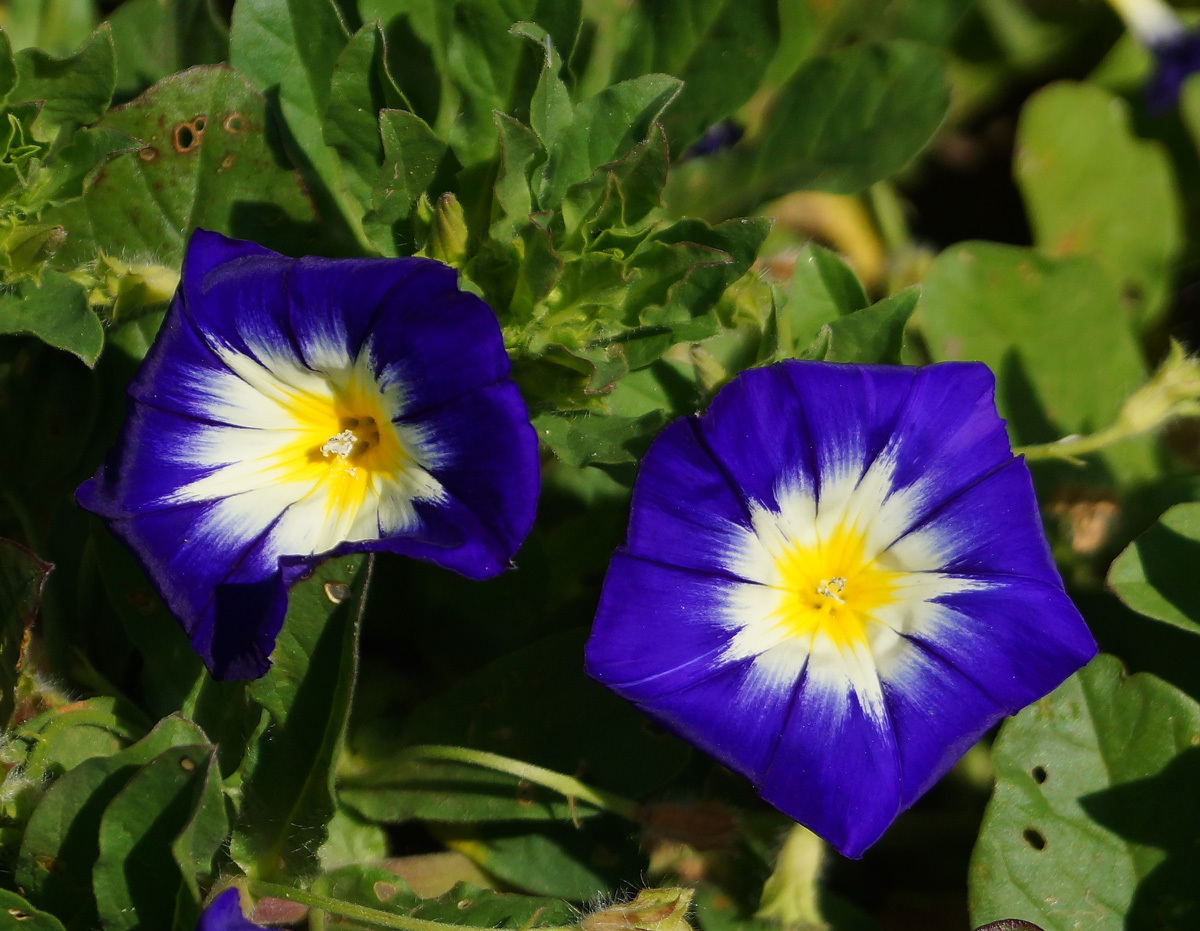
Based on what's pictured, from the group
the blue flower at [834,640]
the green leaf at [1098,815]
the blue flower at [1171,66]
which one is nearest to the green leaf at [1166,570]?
the green leaf at [1098,815]

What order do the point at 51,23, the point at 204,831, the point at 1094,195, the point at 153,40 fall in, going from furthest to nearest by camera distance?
the point at 1094,195, the point at 51,23, the point at 153,40, the point at 204,831

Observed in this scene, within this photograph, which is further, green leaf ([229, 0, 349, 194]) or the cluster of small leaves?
green leaf ([229, 0, 349, 194])

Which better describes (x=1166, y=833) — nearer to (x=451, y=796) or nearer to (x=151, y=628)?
(x=451, y=796)

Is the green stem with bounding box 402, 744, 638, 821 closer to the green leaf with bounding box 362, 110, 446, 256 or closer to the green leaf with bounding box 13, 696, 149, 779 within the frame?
the green leaf with bounding box 13, 696, 149, 779

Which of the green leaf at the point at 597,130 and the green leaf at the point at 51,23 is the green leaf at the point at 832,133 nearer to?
the green leaf at the point at 597,130

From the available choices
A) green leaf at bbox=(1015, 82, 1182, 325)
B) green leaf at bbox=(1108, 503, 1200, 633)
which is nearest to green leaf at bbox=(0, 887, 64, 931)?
green leaf at bbox=(1108, 503, 1200, 633)

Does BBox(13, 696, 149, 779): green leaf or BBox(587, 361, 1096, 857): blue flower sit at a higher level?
BBox(587, 361, 1096, 857): blue flower

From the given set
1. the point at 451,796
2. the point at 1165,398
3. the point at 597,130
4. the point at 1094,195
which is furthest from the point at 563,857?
the point at 1094,195
